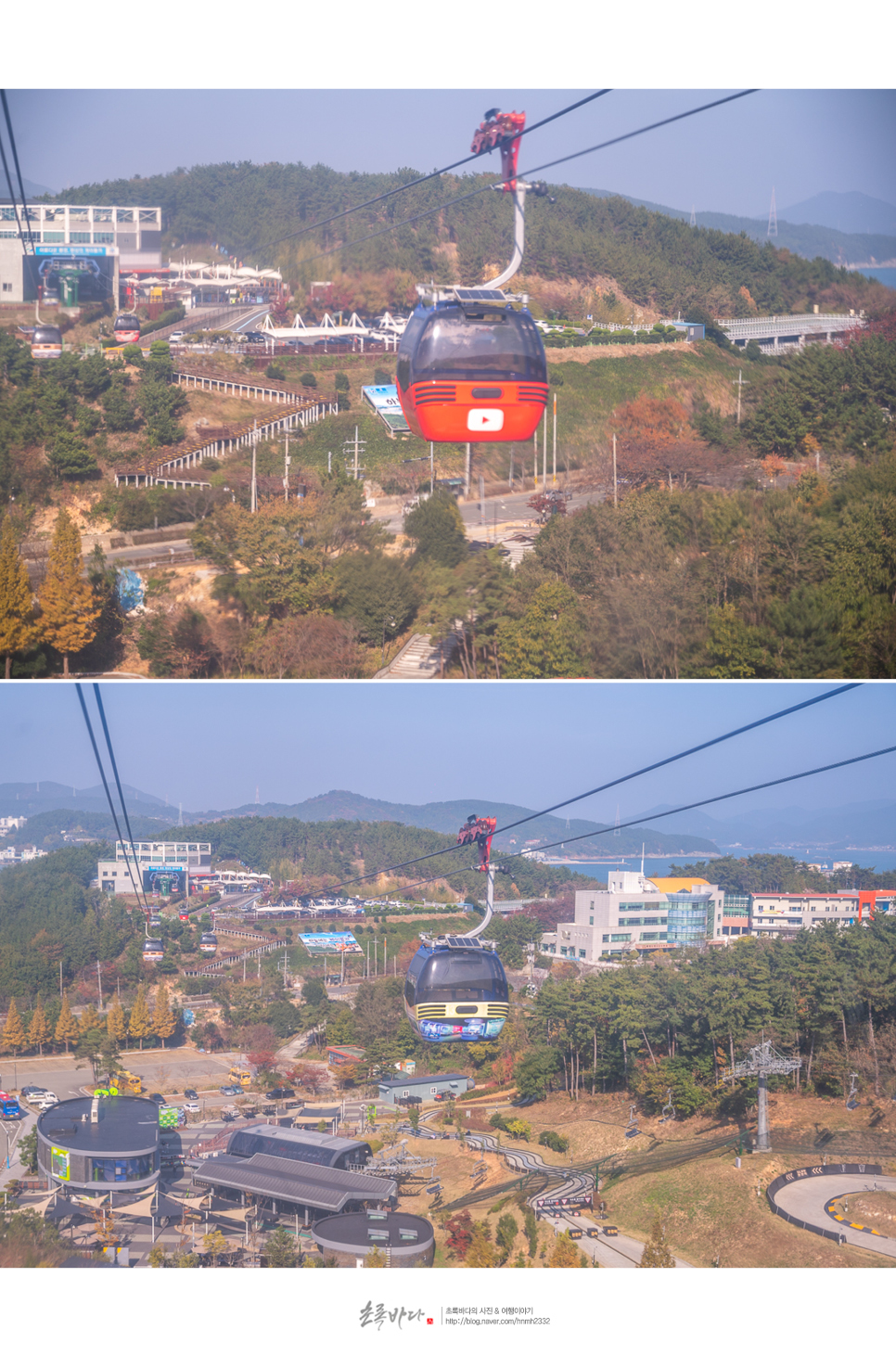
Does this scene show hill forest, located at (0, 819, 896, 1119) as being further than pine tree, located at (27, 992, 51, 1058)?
No

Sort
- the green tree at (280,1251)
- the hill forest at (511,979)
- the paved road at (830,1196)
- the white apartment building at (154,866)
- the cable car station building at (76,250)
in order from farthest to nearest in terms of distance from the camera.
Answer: the white apartment building at (154,866), the cable car station building at (76,250), the hill forest at (511,979), the paved road at (830,1196), the green tree at (280,1251)

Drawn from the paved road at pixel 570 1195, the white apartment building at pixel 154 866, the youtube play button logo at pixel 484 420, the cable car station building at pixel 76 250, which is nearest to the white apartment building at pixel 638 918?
the paved road at pixel 570 1195

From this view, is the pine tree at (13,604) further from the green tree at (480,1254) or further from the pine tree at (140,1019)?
the green tree at (480,1254)

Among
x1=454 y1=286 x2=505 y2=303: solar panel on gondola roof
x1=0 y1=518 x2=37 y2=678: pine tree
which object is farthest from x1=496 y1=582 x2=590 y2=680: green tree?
x1=0 y1=518 x2=37 y2=678: pine tree

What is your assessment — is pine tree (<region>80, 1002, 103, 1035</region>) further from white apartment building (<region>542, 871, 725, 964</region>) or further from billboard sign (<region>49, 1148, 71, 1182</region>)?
white apartment building (<region>542, 871, 725, 964</region>)

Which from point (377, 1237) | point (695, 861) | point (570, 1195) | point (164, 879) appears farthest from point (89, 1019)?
point (695, 861)

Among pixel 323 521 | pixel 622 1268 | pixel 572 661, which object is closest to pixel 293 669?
pixel 323 521
